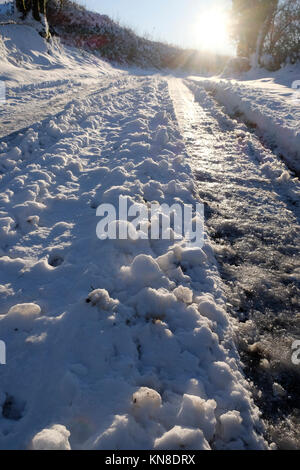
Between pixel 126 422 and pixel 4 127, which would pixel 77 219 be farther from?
pixel 4 127

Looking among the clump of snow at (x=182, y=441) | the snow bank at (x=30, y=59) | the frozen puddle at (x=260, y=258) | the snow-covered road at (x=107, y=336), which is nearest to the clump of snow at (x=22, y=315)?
the snow-covered road at (x=107, y=336)

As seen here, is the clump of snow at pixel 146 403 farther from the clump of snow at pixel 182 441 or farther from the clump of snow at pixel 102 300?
the clump of snow at pixel 102 300

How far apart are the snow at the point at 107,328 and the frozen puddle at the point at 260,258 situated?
0.41 feet

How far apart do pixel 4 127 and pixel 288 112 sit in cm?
671

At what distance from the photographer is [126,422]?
1.42 meters

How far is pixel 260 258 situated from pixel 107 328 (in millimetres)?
1688

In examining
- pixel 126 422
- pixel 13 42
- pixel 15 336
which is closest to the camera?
pixel 126 422

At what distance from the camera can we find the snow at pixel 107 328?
4.77ft

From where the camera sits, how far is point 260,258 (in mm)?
2777

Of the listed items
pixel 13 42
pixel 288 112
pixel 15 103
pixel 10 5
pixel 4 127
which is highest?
pixel 10 5

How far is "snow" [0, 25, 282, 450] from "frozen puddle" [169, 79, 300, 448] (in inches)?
4.9

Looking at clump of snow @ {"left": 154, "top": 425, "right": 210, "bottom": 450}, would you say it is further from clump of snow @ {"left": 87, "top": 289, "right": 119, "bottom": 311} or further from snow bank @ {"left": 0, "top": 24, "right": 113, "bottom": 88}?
snow bank @ {"left": 0, "top": 24, "right": 113, "bottom": 88}

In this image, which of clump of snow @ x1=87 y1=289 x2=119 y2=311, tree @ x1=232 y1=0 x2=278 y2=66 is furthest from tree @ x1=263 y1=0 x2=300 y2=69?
clump of snow @ x1=87 y1=289 x2=119 y2=311

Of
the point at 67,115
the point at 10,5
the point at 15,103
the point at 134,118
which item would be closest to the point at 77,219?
the point at 67,115
